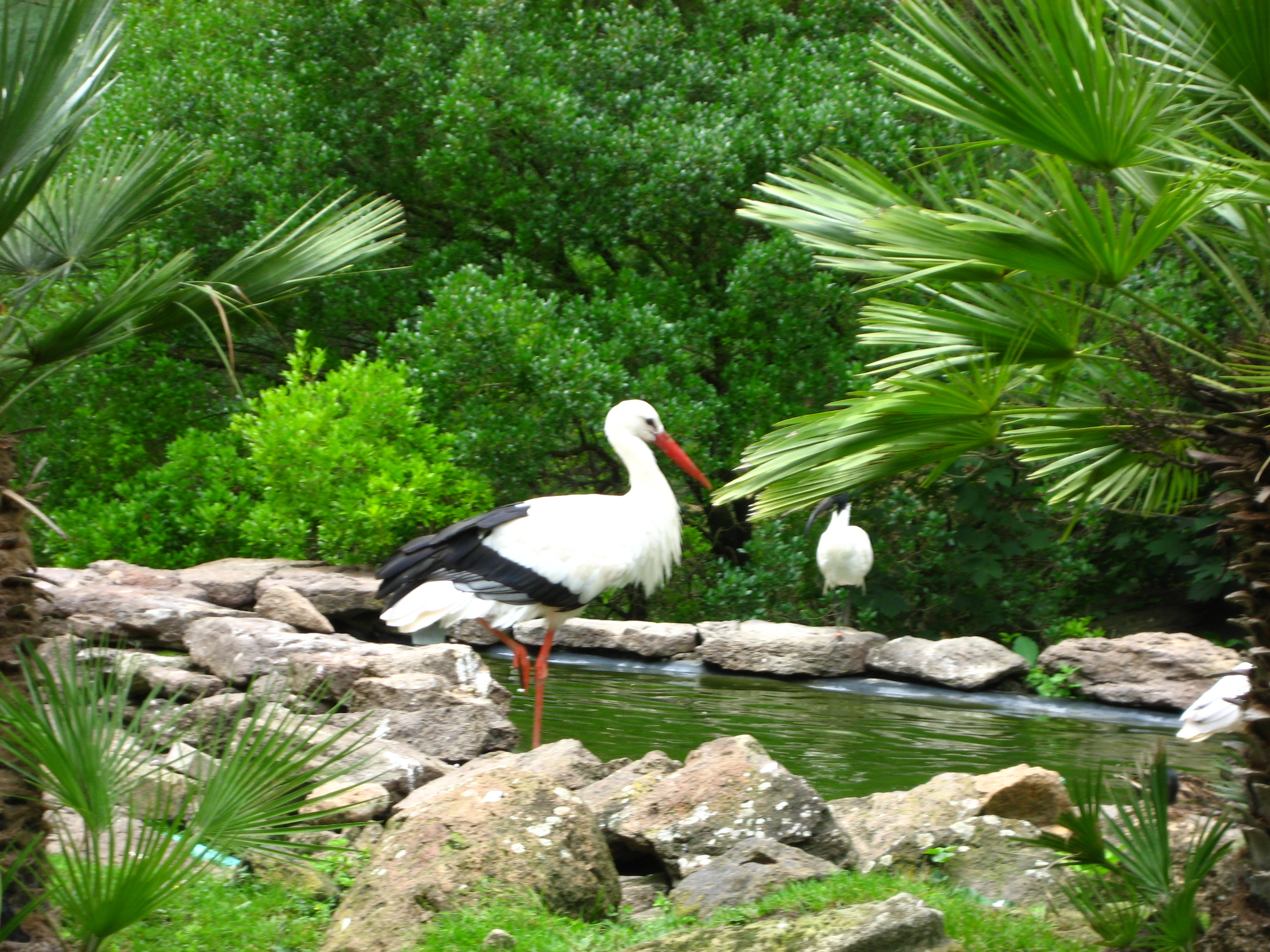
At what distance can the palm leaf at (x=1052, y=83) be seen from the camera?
3.43 m

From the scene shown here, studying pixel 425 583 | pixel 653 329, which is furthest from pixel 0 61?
pixel 653 329

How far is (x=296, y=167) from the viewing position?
1222 cm

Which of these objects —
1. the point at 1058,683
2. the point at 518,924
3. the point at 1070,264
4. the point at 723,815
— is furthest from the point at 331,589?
the point at 1070,264

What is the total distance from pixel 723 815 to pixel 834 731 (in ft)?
10.4

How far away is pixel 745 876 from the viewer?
3.89 metres

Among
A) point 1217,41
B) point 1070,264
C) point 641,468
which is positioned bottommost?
point 641,468

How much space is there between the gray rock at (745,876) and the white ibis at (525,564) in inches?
82.3

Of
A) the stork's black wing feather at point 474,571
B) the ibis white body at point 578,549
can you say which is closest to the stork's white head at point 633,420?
the ibis white body at point 578,549

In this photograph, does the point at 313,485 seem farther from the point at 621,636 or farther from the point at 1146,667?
the point at 1146,667

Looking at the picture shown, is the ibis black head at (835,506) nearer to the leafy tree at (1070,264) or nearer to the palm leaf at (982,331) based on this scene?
the palm leaf at (982,331)

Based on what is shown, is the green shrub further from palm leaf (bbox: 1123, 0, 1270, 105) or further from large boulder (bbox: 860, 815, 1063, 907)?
palm leaf (bbox: 1123, 0, 1270, 105)

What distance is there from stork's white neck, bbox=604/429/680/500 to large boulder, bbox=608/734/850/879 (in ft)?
7.79

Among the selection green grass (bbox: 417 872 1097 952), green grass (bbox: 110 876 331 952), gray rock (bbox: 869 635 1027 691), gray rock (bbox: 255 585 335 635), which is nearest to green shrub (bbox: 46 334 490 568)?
gray rock (bbox: 255 585 335 635)

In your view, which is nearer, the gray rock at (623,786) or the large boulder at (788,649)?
the gray rock at (623,786)
